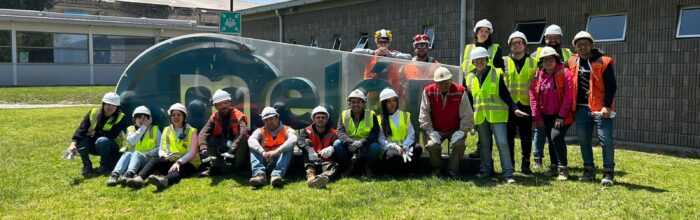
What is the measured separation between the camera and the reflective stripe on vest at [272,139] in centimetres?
676

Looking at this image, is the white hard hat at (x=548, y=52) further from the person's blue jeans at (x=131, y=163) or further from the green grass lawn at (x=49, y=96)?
the green grass lawn at (x=49, y=96)

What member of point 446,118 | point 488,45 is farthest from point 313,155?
point 488,45

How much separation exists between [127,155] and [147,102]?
1.30 metres

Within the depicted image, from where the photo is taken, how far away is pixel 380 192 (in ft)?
19.4

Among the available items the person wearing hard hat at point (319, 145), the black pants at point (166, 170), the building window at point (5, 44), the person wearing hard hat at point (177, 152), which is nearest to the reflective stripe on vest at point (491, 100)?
the person wearing hard hat at point (319, 145)

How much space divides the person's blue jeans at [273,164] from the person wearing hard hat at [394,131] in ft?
3.72

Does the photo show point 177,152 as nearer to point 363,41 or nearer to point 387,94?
point 387,94

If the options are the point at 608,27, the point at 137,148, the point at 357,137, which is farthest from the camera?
the point at 608,27

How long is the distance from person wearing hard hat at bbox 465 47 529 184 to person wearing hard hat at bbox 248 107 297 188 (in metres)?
2.20

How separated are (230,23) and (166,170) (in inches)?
226

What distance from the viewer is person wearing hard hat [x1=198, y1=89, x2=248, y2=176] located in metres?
6.95

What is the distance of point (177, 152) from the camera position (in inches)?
268

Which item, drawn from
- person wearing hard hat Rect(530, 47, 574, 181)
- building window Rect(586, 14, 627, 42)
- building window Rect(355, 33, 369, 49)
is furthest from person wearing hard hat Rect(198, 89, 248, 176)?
building window Rect(355, 33, 369, 49)

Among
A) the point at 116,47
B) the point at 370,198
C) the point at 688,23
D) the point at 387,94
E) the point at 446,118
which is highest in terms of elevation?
the point at 116,47
